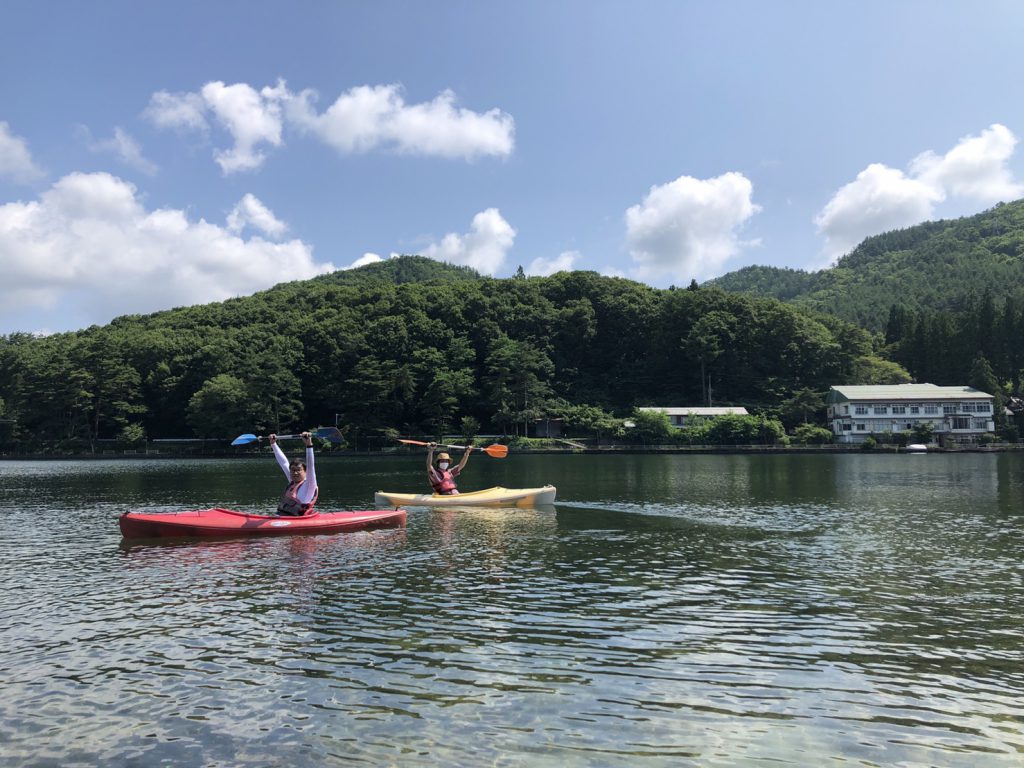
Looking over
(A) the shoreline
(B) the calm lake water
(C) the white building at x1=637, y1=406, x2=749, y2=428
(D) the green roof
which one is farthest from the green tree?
Answer: (D) the green roof

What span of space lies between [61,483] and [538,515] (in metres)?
32.5

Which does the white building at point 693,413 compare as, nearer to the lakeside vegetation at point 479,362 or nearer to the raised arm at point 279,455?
the lakeside vegetation at point 479,362

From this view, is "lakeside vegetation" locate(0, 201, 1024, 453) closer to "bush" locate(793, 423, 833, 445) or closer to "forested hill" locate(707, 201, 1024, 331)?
"bush" locate(793, 423, 833, 445)

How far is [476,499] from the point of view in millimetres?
26141

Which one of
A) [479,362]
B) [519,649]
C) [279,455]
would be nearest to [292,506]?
[279,455]

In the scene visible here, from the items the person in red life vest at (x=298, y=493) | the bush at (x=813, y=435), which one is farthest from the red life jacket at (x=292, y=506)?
the bush at (x=813, y=435)

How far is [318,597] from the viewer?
12.0m

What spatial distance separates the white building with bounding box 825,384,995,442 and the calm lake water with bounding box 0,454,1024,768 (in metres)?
75.1

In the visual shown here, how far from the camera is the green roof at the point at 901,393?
87.5m

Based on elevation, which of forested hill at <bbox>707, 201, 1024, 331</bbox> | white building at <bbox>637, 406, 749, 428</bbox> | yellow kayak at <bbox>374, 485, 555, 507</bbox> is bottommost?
yellow kayak at <bbox>374, 485, 555, 507</bbox>

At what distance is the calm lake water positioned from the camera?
6.46 m

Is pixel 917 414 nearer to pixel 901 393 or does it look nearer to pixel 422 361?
pixel 901 393

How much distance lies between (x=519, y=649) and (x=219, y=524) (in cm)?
1228

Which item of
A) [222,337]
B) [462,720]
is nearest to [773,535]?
[462,720]
